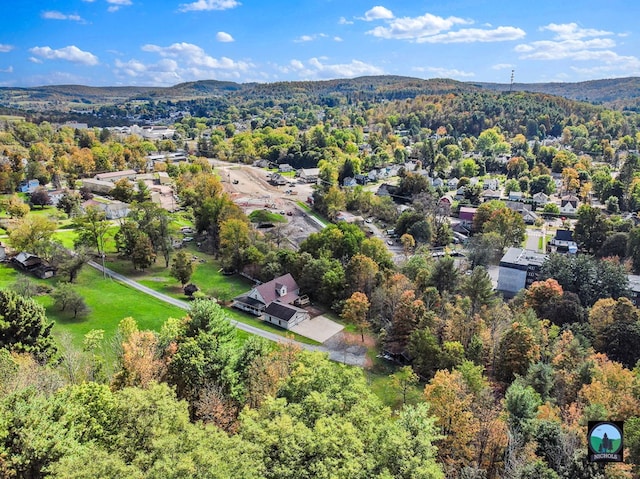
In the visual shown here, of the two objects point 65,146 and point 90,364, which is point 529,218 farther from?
point 65,146

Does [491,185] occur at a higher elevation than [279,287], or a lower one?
higher

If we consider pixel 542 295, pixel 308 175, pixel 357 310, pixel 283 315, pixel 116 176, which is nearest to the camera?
pixel 357 310

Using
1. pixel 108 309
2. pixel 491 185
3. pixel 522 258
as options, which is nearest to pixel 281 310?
pixel 108 309

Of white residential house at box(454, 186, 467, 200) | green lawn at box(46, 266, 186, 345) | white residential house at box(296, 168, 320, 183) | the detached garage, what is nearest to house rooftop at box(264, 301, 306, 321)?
the detached garage

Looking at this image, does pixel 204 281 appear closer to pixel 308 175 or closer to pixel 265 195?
pixel 265 195

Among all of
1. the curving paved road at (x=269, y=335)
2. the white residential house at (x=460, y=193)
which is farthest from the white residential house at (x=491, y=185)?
the curving paved road at (x=269, y=335)

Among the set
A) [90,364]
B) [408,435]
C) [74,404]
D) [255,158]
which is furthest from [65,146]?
[408,435]

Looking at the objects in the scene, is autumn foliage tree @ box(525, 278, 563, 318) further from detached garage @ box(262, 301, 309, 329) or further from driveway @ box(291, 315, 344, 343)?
detached garage @ box(262, 301, 309, 329)

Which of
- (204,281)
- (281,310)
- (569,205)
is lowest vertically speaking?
(204,281)
